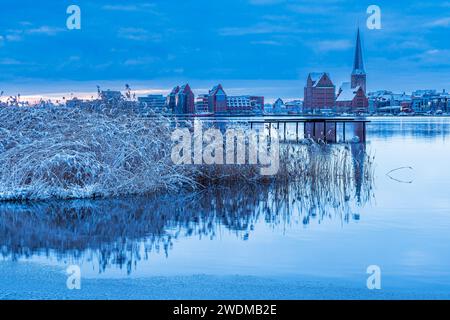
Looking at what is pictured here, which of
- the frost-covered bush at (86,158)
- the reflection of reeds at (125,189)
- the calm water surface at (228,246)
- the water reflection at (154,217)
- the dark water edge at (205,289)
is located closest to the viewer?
the dark water edge at (205,289)

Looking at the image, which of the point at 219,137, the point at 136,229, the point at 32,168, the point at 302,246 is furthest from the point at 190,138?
the point at 302,246

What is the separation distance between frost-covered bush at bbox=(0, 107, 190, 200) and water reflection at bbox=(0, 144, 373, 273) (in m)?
0.53

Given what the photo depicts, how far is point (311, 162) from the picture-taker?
64.5 feet

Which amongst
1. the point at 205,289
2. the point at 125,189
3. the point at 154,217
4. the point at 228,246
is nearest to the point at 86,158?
the point at 125,189

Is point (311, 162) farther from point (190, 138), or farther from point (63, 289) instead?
point (63, 289)

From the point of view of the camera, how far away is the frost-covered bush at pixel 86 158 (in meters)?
15.8

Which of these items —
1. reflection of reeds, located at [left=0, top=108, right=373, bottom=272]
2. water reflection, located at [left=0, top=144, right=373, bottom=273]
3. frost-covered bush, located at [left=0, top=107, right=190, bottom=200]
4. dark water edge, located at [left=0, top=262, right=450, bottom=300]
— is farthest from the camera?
frost-covered bush, located at [left=0, top=107, right=190, bottom=200]

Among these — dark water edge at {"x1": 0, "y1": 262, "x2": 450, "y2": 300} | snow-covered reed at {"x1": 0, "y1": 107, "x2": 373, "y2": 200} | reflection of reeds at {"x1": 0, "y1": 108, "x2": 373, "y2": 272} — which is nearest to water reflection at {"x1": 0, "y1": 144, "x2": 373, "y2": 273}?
reflection of reeds at {"x1": 0, "y1": 108, "x2": 373, "y2": 272}

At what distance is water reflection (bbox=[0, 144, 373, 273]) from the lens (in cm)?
1077

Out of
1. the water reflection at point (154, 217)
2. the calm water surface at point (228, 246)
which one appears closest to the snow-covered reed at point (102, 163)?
the water reflection at point (154, 217)

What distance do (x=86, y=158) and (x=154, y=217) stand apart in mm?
3230

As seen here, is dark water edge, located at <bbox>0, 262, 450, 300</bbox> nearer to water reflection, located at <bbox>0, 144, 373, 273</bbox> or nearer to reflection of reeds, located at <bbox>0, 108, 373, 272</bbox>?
water reflection, located at <bbox>0, 144, 373, 273</bbox>

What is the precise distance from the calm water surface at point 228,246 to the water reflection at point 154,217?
2 cm

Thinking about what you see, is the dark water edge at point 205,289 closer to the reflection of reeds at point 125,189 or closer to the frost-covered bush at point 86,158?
the reflection of reeds at point 125,189
